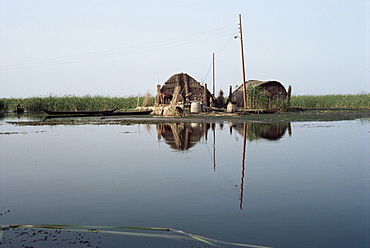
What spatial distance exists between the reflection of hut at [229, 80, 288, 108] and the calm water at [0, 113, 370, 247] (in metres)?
26.9

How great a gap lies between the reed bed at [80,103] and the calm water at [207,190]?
128 ft

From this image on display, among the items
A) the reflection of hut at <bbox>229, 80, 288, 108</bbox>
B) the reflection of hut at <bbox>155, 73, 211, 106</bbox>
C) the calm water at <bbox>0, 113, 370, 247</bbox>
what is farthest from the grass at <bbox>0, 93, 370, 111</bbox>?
the calm water at <bbox>0, 113, 370, 247</bbox>

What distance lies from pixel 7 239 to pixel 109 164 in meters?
6.16

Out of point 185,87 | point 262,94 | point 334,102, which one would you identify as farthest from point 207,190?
point 334,102

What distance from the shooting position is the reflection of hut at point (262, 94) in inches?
1658

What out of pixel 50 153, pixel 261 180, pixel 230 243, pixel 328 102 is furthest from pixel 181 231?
pixel 328 102

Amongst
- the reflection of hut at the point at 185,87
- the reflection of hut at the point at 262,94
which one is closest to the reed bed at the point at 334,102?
the reflection of hut at the point at 262,94

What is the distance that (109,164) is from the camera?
11.8 m

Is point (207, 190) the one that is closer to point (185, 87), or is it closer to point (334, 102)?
point (185, 87)

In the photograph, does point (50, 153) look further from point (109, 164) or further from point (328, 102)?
point (328, 102)

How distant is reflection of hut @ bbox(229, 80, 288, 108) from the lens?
42.1 m

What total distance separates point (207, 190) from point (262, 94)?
1427 inches

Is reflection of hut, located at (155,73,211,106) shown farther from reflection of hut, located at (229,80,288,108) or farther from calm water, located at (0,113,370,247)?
calm water, located at (0,113,370,247)

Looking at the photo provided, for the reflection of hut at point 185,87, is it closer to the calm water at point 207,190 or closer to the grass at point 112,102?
the grass at point 112,102
